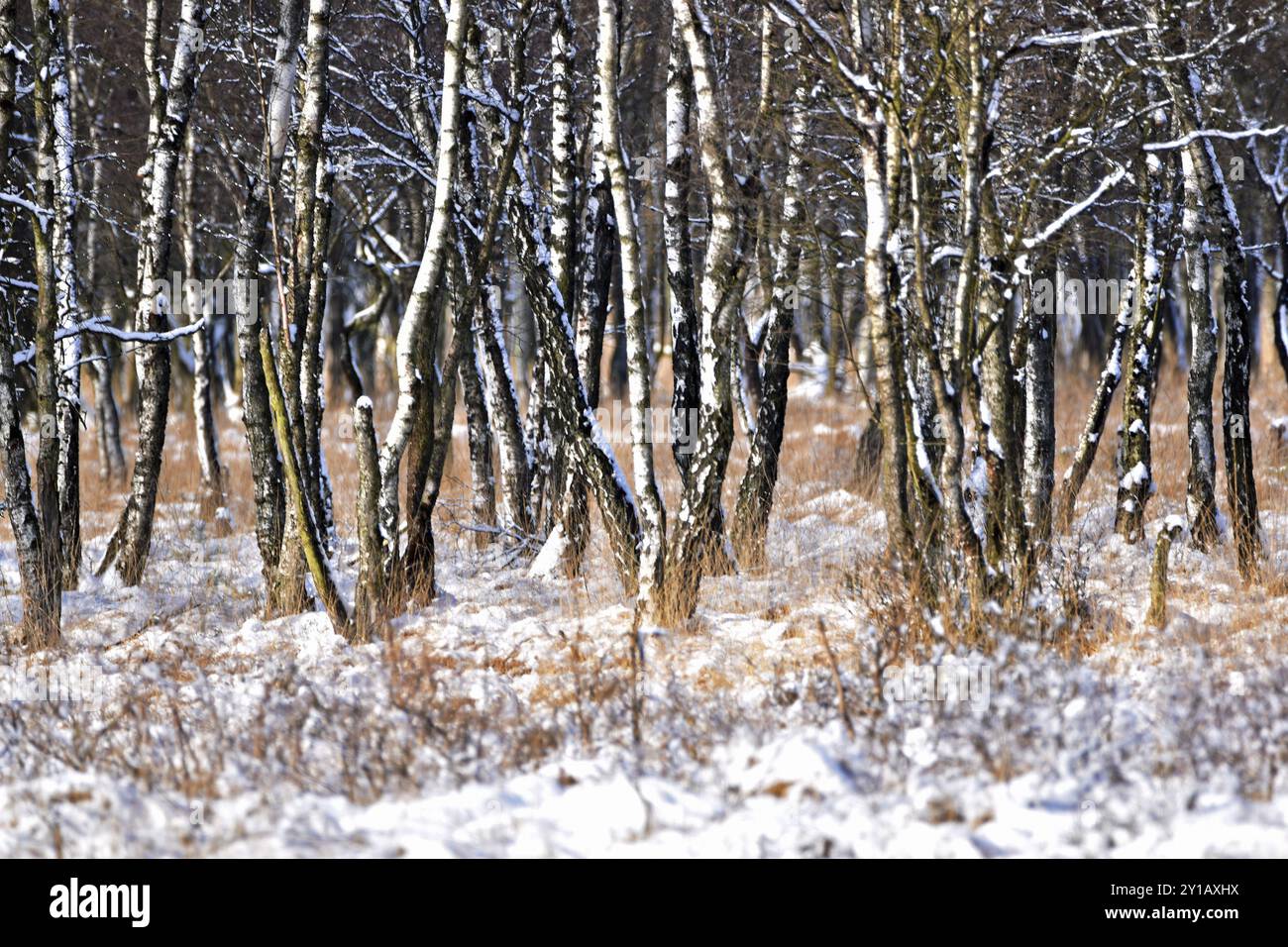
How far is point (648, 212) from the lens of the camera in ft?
62.0

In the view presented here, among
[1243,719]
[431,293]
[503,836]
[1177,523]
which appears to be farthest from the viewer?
[431,293]

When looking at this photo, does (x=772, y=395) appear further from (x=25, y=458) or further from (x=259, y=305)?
(x=25, y=458)

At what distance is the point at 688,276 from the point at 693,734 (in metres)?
5.03

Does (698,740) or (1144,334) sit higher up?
(1144,334)

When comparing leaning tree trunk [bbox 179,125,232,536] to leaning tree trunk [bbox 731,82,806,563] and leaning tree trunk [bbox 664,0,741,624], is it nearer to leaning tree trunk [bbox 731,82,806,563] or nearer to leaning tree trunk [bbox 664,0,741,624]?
leaning tree trunk [bbox 731,82,806,563]

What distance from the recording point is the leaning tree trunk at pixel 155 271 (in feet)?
34.0

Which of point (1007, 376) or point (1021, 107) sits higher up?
point (1021, 107)

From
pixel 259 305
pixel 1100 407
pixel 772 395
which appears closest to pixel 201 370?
pixel 259 305

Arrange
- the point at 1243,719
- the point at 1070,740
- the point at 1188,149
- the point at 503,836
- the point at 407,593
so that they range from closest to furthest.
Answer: the point at 503,836
the point at 1070,740
the point at 1243,719
the point at 407,593
the point at 1188,149

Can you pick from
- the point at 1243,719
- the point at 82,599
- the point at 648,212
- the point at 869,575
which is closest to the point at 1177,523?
the point at 869,575

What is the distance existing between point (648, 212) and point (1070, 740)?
14597 mm

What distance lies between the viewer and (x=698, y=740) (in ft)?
18.3

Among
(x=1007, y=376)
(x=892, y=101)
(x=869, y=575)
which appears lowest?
(x=869, y=575)

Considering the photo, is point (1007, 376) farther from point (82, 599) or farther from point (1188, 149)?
point (82, 599)
